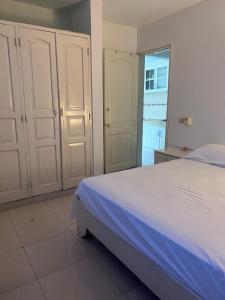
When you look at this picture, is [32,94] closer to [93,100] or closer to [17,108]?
[17,108]

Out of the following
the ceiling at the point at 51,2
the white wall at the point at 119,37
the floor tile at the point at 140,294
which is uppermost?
the ceiling at the point at 51,2

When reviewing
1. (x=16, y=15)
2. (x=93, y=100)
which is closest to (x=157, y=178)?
(x=93, y=100)

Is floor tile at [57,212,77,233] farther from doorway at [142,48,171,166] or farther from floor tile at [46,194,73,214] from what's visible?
doorway at [142,48,171,166]

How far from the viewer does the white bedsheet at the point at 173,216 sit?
43.0 inches

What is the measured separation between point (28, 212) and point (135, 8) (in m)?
3.07

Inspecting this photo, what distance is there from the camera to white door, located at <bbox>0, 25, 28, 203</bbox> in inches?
97.8

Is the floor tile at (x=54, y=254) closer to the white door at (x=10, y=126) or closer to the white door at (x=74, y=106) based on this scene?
the white door at (x=10, y=126)

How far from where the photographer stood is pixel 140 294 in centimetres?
157

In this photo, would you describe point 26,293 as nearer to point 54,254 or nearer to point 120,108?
point 54,254

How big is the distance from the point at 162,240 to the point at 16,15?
3194 mm

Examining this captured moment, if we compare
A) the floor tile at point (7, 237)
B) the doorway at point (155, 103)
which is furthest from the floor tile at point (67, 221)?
the doorway at point (155, 103)

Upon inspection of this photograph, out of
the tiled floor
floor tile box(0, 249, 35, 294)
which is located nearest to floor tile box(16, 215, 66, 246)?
the tiled floor

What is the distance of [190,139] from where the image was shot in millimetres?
3273

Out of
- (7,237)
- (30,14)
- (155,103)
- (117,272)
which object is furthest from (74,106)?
(155,103)
